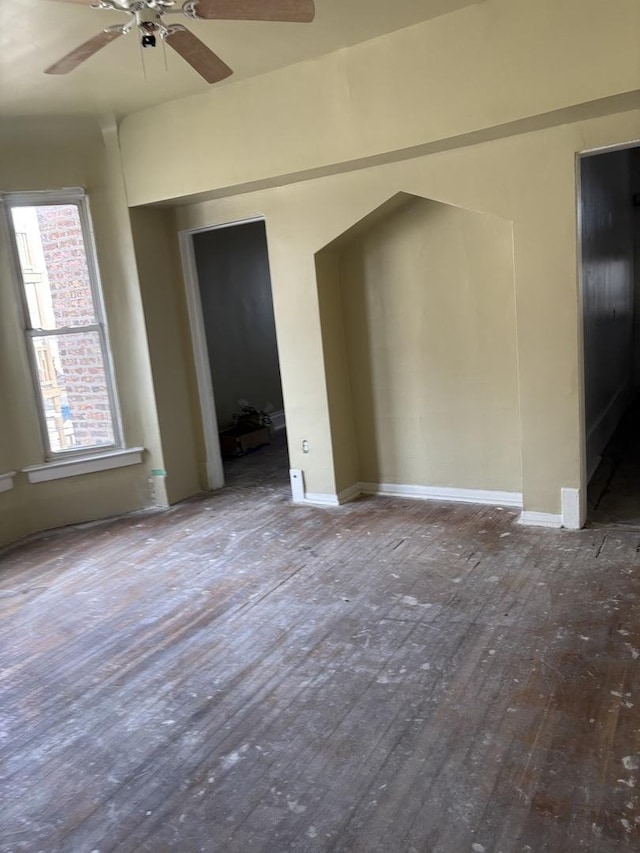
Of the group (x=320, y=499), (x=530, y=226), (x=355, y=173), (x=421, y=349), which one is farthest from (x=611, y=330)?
(x=320, y=499)

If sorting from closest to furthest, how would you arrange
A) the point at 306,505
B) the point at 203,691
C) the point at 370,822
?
the point at 370,822
the point at 203,691
the point at 306,505

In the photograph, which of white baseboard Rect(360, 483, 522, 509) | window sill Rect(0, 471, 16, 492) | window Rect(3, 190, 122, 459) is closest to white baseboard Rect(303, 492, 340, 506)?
white baseboard Rect(360, 483, 522, 509)

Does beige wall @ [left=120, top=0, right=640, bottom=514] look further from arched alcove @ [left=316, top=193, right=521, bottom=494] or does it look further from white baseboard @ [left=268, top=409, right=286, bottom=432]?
white baseboard @ [left=268, top=409, right=286, bottom=432]

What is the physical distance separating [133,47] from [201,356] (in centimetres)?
235

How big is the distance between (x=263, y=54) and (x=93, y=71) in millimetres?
976

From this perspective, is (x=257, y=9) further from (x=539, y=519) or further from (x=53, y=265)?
(x=539, y=519)

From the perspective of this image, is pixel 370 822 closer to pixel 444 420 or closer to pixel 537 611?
pixel 537 611

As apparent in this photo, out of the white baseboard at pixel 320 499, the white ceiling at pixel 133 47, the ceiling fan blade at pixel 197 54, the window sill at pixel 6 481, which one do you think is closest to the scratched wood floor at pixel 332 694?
the white baseboard at pixel 320 499

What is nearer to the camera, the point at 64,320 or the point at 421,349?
the point at 421,349

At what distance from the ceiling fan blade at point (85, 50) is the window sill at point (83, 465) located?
275 cm

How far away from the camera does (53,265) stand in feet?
15.6

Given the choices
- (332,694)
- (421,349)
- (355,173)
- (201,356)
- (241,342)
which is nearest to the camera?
(332,694)

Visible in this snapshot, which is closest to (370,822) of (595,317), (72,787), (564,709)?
(564,709)

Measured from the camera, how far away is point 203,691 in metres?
2.68
